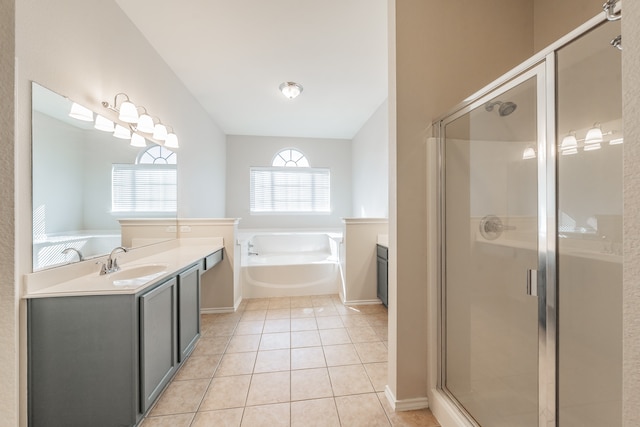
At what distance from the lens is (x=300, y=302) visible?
3.20m

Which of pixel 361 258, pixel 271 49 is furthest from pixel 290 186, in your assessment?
pixel 271 49

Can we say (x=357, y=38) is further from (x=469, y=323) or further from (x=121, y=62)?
(x=469, y=323)

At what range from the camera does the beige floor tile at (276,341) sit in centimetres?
218

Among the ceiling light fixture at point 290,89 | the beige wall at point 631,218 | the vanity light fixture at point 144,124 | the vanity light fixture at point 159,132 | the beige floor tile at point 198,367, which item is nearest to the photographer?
the beige wall at point 631,218

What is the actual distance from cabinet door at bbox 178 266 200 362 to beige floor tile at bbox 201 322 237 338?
30 centimetres

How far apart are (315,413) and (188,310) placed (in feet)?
3.83

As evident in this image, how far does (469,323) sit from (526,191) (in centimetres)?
77

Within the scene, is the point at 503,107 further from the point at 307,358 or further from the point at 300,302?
the point at 300,302

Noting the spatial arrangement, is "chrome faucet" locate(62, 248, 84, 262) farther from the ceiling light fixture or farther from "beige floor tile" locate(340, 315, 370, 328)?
the ceiling light fixture

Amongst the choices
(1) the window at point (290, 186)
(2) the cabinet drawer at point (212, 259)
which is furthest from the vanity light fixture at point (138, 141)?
(1) the window at point (290, 186)

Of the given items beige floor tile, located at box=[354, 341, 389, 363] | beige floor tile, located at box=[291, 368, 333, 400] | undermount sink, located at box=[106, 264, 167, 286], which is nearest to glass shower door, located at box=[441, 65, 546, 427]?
beige floor tile, located at box=[354, 341, 389, 363]

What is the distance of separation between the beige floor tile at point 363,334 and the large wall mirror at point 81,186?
6.68 feet

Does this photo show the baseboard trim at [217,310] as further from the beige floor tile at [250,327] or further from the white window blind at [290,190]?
the white window blind at [290,190]

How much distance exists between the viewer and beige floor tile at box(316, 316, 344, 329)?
2549 millimetres
